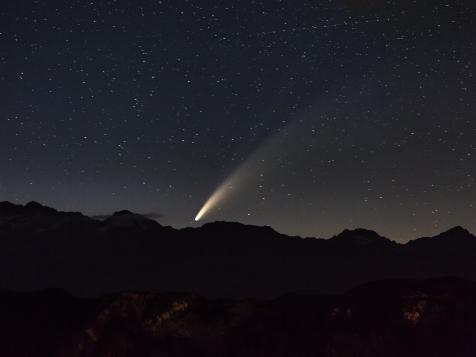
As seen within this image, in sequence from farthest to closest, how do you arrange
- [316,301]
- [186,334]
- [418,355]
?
[316,301]
[186,334]
[418,355]

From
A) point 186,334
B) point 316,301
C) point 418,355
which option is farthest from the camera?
point 316,301

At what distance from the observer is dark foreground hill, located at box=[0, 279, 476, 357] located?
52562 millimetres

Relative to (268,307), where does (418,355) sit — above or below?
below

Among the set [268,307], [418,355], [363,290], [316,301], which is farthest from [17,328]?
[418,355]

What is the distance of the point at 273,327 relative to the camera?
55531 mm

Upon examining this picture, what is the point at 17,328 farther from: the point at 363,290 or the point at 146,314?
the point at 363,290

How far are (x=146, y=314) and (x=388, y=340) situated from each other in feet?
81.5

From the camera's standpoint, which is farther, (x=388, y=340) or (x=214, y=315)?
(x=214, y=315)

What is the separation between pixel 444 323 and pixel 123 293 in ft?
112

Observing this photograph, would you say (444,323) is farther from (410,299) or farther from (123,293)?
(123,293)

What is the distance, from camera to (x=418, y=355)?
51375mm

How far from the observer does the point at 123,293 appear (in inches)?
2345

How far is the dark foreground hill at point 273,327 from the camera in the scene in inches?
2069

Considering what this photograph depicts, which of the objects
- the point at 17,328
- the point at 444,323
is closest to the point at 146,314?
the point at 17,328
